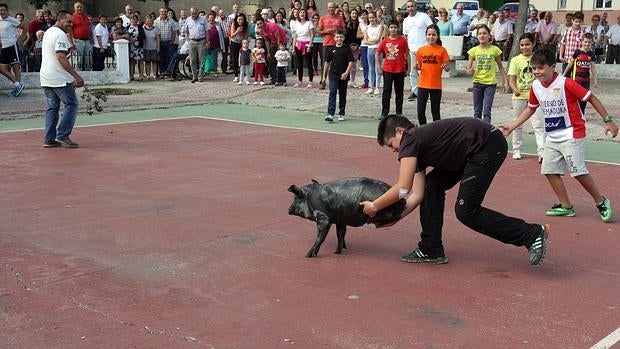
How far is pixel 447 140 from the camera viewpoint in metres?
5.71

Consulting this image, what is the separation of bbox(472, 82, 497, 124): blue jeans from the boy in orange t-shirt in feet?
2.87

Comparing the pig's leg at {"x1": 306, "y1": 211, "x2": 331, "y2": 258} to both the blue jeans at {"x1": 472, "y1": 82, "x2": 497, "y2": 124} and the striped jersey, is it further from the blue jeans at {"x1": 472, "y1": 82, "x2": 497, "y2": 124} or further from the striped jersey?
the blue jeans at {"x1": 472, "y1": 82, "x2": 497, "y2": 124}

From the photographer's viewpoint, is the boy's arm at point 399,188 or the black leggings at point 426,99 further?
the black leggings at point 426,99

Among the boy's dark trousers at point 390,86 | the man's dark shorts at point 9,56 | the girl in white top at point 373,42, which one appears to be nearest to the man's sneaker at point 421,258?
the boy's dark trousers at point 390,86

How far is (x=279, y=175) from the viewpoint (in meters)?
9.66

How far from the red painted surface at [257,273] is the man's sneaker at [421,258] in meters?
0.08

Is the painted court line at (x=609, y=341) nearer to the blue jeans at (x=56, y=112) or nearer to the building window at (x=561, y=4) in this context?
the blue jeans at (x=56, y=112)

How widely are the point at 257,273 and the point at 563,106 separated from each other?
3.58 m

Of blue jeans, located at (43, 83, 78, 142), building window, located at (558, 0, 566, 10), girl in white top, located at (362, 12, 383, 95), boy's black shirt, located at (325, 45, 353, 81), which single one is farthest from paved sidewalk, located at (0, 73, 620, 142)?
building window, located at (558, 0, 566, 10)

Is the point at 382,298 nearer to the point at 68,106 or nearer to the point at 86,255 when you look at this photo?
the point at 86,255

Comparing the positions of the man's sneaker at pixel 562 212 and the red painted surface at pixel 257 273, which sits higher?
the man's sneaker at pixel 562 212

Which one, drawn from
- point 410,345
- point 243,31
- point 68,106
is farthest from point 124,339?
point 243,31

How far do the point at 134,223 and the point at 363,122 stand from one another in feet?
27.3

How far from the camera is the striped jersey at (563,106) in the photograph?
7.51 meters
